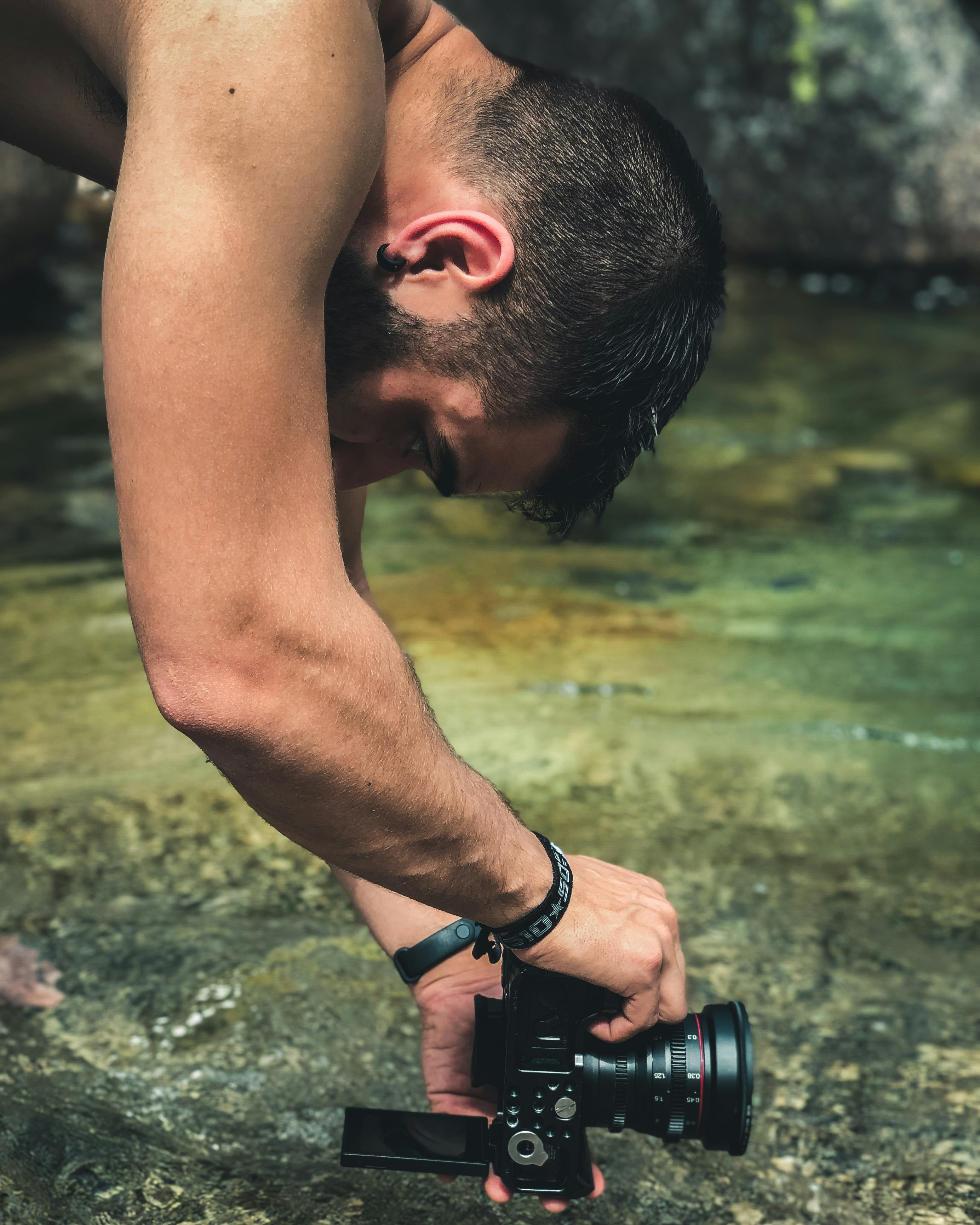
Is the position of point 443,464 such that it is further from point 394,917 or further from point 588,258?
point 394,917

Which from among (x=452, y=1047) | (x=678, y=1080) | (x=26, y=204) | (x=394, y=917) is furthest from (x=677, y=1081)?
(x=26, y=204)

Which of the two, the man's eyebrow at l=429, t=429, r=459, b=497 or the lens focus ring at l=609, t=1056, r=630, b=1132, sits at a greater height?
the man's eyebrow at l=429, t=429, r=459, b=497

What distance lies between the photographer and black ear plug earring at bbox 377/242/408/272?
1313mm

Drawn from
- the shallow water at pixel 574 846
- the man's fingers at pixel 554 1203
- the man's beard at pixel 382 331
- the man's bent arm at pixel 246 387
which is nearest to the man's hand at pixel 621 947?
the man's fingers at pixel 554 1203

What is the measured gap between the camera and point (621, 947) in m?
1.43

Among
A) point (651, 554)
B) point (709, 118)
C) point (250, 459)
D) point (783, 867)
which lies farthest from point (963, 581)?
point (709, 118)

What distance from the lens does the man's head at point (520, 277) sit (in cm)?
132

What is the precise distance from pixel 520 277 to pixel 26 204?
5.56 metres

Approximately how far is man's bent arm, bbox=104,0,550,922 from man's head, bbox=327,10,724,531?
0.14 meters

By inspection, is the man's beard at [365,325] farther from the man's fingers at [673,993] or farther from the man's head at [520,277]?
the man's fingers at [673,993]

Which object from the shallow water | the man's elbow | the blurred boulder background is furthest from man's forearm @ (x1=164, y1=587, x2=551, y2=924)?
the blurred boulder background

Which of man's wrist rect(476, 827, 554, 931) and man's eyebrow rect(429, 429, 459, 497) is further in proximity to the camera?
man's eyebrow rect(429, 429, 459, 497)

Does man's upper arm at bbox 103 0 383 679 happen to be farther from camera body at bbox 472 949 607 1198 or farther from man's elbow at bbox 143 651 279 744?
camera body at bbox 472 949 607 1198

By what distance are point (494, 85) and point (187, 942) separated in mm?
1513
